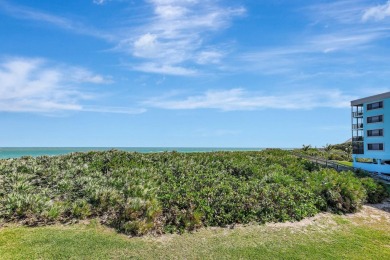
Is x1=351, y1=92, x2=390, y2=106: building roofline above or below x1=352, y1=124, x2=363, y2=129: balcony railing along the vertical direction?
above

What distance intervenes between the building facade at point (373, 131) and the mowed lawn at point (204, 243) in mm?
24150

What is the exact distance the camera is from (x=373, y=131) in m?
33.1

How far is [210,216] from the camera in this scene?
36.1ft

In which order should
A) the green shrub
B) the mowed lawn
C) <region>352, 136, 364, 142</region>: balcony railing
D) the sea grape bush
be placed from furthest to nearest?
<region>352, 136, 364, 142</region>: balcony railing → the green shrub → the sea grape bush → the mowed lawn

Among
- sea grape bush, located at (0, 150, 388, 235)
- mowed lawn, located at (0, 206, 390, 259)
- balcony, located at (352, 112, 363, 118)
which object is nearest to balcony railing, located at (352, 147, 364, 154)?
balcony, located at (352, 112, 363, 118)

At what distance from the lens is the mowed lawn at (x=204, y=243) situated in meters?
8.74

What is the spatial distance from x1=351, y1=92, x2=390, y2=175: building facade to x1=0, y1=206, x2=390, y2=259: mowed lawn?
24.2 meters

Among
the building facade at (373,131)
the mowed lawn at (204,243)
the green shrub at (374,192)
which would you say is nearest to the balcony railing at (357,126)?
the building facade at (373,131)

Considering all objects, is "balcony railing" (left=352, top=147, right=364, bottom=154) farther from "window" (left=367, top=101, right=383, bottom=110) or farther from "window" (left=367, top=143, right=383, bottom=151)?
"window" (left=367, top=101, right=383, bottom=110)

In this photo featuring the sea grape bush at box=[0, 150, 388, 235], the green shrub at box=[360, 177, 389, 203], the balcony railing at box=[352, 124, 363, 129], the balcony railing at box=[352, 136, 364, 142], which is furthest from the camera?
the balcony railing at box=[352, 124, 363, 129]

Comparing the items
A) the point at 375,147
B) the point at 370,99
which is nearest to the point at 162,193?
the point at 375,147

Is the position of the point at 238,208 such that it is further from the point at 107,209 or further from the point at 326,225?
the point at 107,209

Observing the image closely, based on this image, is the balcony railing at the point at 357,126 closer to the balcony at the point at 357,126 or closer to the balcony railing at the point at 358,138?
the balcony at the point at 357,126

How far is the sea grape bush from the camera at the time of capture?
34.8 ft
